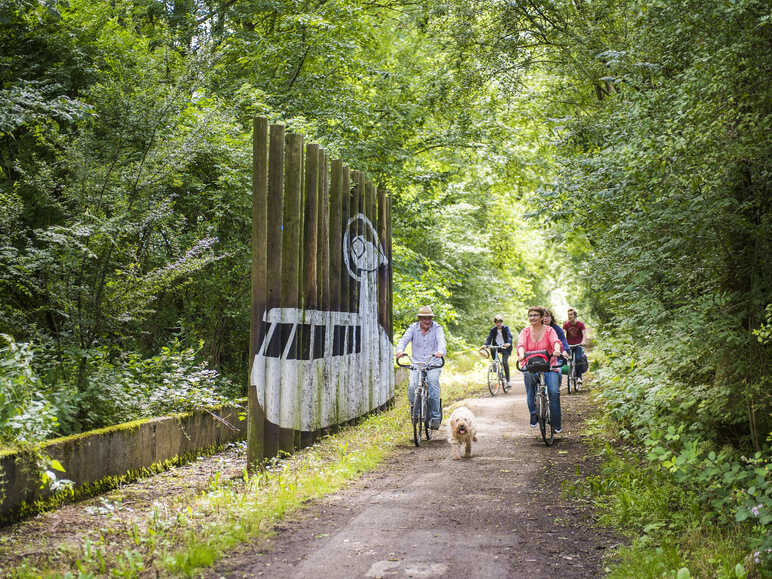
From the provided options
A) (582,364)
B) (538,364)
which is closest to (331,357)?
(538,364)

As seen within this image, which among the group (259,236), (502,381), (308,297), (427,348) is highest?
(259,236)

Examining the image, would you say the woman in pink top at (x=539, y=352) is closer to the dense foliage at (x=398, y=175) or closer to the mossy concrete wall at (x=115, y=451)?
the dense foliage at (x=398, y=175)

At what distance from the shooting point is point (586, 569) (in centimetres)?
487

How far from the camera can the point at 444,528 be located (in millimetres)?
5738

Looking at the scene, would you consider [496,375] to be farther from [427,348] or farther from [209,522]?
[209,522]

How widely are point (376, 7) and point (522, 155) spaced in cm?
684

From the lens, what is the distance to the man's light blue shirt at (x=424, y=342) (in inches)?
398

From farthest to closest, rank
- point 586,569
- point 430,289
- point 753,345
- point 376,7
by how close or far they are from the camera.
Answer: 1. point 376,7
2. point 430,289
3. point 753,345
4. point 586,569

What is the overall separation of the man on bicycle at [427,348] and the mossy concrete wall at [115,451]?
2.97 m

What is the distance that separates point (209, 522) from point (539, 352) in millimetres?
5650

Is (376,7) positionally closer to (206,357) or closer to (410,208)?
(410,208)

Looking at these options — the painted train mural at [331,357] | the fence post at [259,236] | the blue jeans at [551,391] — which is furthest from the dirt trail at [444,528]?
the fence post at [259,236]

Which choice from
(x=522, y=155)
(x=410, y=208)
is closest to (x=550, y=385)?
(x=410, y=208)

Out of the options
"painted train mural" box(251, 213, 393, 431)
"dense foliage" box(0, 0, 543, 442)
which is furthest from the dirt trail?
Answer: "dense foliage" box(0, 0, 543, 442)
